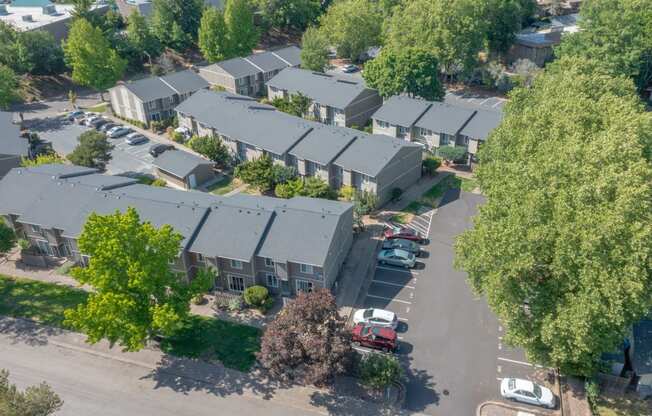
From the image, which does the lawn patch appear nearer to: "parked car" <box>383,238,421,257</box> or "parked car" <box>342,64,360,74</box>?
"parked car" <box>383,238,421,257</box>

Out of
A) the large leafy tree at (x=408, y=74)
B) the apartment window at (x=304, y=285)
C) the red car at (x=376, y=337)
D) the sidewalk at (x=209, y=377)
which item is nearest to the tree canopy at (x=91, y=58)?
the large leafy tree at (x=408, y=74)

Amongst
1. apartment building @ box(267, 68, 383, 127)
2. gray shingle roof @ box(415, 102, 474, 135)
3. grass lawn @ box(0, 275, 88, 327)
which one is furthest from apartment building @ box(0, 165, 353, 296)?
apartment building @ box(267, 68, 383, 127)

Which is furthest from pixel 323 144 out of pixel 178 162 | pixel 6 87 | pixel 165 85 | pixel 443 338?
pixel 6 87

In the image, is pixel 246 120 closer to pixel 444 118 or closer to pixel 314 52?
pixel 444 118

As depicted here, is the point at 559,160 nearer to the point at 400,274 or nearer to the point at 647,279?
the point at 647,279

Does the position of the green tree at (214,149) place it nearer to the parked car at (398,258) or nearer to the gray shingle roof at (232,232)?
the gray shingle roof at (232,232)

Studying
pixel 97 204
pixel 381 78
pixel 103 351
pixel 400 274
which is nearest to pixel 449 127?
pixel 381 78
